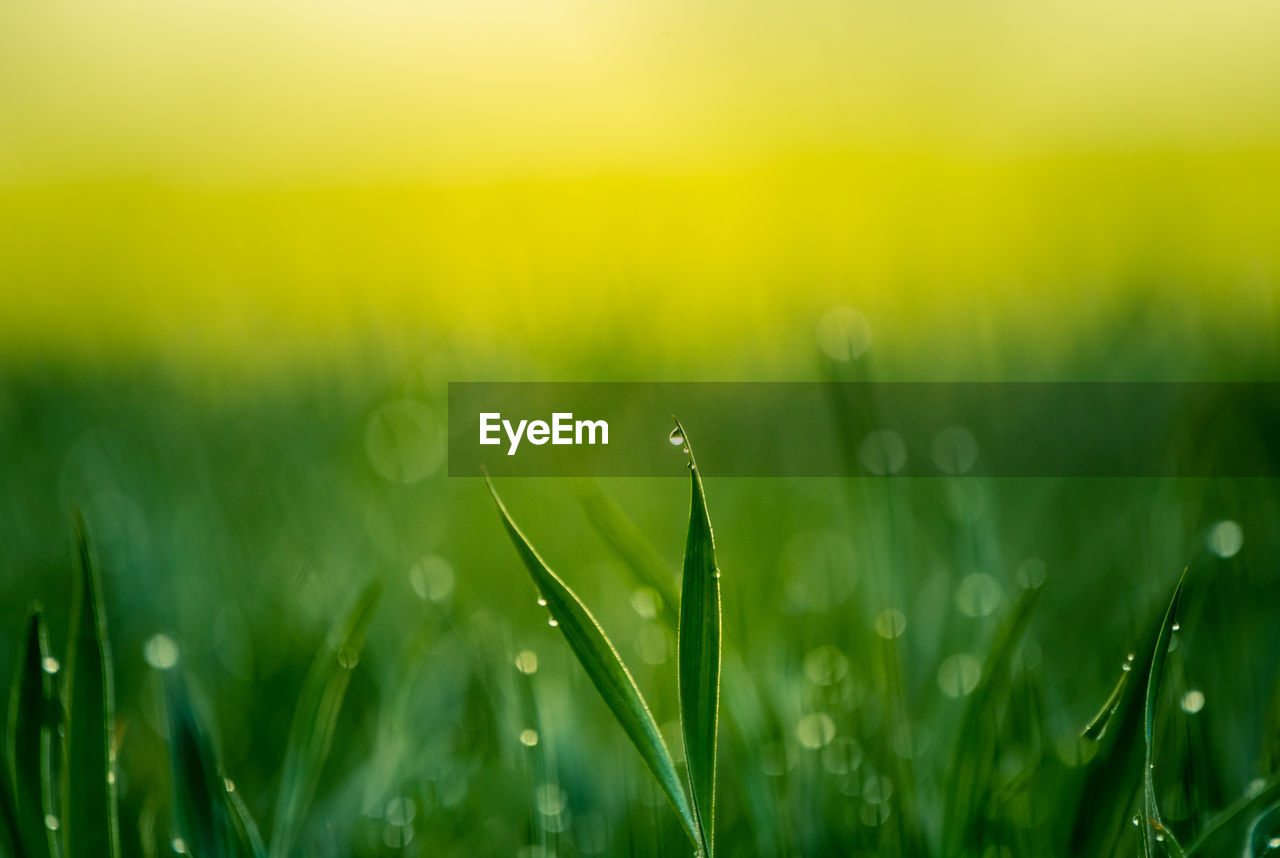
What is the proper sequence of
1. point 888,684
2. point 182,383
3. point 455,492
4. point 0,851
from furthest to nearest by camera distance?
point 182,383
point 455,492
point 888,684
point 0,851

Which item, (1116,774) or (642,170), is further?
(642,170)

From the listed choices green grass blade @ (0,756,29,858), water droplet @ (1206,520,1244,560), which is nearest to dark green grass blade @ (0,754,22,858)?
green grass blade @ (0,756,29,858)

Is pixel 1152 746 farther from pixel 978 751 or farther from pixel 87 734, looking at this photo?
pixel 87 734

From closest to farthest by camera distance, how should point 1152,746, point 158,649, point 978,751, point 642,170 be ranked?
point 1152,746 < point 978,751 < point 158,649 < point 642,170

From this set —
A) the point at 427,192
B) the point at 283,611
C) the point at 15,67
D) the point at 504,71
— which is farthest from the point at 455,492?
the point at 15,67

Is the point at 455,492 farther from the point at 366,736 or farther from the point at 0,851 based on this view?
the point at 0,851

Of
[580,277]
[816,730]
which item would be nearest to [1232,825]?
[816,730]

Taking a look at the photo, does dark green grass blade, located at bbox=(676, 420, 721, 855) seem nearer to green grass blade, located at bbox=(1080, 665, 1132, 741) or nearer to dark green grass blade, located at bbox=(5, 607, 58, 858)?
green grass blade, located at bbox=(1080, 665, 1132, 741)
